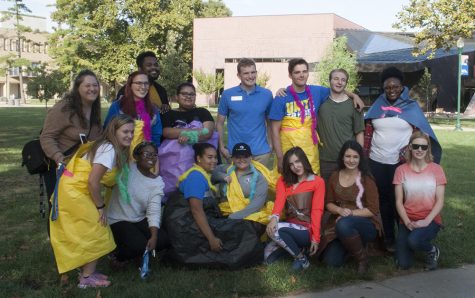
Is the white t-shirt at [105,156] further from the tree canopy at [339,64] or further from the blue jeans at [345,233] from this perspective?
the tree canopy at [339,64]

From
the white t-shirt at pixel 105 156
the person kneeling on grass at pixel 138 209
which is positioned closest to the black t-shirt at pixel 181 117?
the person kneeling on grass at pixel 138 209

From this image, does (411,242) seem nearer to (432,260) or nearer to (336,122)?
(432,260)

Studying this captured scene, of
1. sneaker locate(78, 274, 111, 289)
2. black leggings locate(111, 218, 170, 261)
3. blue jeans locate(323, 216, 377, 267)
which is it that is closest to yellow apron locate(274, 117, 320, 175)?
blue jeans locate(323, 216, 377, 267)

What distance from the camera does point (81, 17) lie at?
169 ft

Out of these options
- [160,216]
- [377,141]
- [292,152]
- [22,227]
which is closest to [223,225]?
[160,216]

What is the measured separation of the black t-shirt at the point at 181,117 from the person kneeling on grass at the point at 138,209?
2.27 ft

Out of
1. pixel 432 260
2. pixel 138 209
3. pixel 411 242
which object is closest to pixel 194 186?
pixel 138 209

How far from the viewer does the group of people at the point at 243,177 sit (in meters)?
4.33

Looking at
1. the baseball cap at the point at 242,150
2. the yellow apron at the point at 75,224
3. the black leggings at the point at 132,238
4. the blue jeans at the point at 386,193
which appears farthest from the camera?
the blue jeans at the point at 386,193

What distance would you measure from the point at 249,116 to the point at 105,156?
1.76m

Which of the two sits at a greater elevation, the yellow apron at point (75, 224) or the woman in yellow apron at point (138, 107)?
the woman in yellow apron at point (138, 107)

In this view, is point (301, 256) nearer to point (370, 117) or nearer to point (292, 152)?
point (292, 152)

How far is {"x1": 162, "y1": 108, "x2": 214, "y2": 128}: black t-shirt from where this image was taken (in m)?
5.31

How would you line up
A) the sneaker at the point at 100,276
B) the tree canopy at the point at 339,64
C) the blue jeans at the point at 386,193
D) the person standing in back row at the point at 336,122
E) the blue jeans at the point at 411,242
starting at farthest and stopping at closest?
the tree canopy at the point at 339,64 → the blue jeans at the point at 386,193 → the person standing in back row at the point at 336,122 → the blue jeans at the point at 411,242 → the sneaker at the point at 100,276
